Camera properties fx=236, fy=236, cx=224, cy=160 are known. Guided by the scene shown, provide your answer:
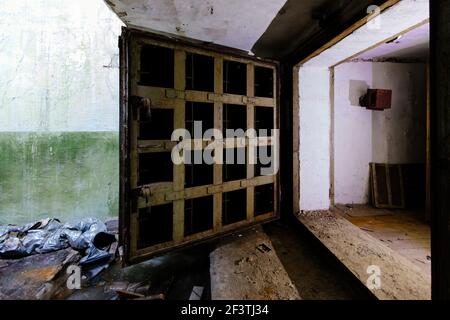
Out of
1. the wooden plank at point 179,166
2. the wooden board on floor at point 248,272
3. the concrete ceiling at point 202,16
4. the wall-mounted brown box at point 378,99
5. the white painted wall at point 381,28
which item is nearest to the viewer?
the white painted wall at point 381,28

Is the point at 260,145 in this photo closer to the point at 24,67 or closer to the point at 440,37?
the point at 440,37

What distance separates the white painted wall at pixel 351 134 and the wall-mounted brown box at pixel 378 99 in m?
0.14

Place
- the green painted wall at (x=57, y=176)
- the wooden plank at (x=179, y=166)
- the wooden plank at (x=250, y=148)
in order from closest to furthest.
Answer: the wooden plank at (x=179, y=166)
the wooden plank at (x=250, y=148)
the green painted wall at (x=57, y=176)

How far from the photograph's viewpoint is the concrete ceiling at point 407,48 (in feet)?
10.6

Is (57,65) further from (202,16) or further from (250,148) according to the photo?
(250,148)

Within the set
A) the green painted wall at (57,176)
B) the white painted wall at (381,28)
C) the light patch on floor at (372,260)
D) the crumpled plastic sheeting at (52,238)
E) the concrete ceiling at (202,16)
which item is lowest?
the crumpled plastic sheeting at (52,238)

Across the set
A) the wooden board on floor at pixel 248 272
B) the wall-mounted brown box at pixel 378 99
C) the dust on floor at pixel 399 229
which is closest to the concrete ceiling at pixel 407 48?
the wall-mounted brown box at pixel 378 99

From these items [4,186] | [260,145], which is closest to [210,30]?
[260,145]

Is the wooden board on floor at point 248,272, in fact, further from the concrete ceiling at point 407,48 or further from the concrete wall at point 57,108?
the concrete ceiling at point 407,48

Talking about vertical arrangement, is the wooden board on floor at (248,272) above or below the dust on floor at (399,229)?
below

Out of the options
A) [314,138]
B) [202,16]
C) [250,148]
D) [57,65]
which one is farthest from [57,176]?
[314,138]
